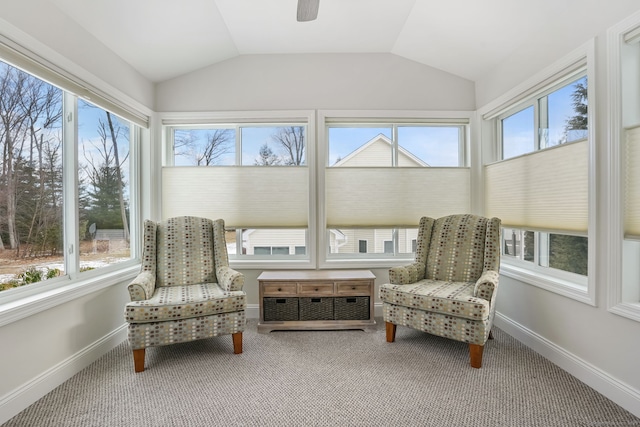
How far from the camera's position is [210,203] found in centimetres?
338

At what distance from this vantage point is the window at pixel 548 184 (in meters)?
2.16

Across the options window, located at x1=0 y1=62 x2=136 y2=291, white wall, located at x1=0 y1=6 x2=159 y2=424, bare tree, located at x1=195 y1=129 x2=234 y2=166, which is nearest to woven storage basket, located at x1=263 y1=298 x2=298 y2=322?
white wall, located at x1=0 y1=6 x2=159 y2=424

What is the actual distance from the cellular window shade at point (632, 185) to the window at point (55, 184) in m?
3.57

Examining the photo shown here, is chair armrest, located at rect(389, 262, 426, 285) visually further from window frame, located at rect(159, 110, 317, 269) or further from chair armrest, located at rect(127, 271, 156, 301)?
chair armrest, located at rect(127, 271, 156, 301)

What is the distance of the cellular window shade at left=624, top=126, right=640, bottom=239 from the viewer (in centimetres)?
174

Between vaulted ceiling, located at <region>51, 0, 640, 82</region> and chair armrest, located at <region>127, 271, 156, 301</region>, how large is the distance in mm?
1895

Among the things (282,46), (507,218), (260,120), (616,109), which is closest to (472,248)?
(507,218)

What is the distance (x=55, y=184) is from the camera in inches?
87.7

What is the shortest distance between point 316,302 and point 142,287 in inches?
57.0

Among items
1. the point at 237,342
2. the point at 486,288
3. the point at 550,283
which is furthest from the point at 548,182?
the point at 237,342

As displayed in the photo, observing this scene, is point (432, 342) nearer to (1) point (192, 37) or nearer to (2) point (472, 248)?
(2) point (472, 248)

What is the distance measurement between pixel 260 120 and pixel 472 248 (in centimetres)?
245

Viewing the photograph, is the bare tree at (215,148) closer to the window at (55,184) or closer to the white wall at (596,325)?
the window at (55,184)

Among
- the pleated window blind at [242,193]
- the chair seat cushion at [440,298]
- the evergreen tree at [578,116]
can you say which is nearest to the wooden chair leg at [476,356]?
the chair seat cushion at [440,298]
